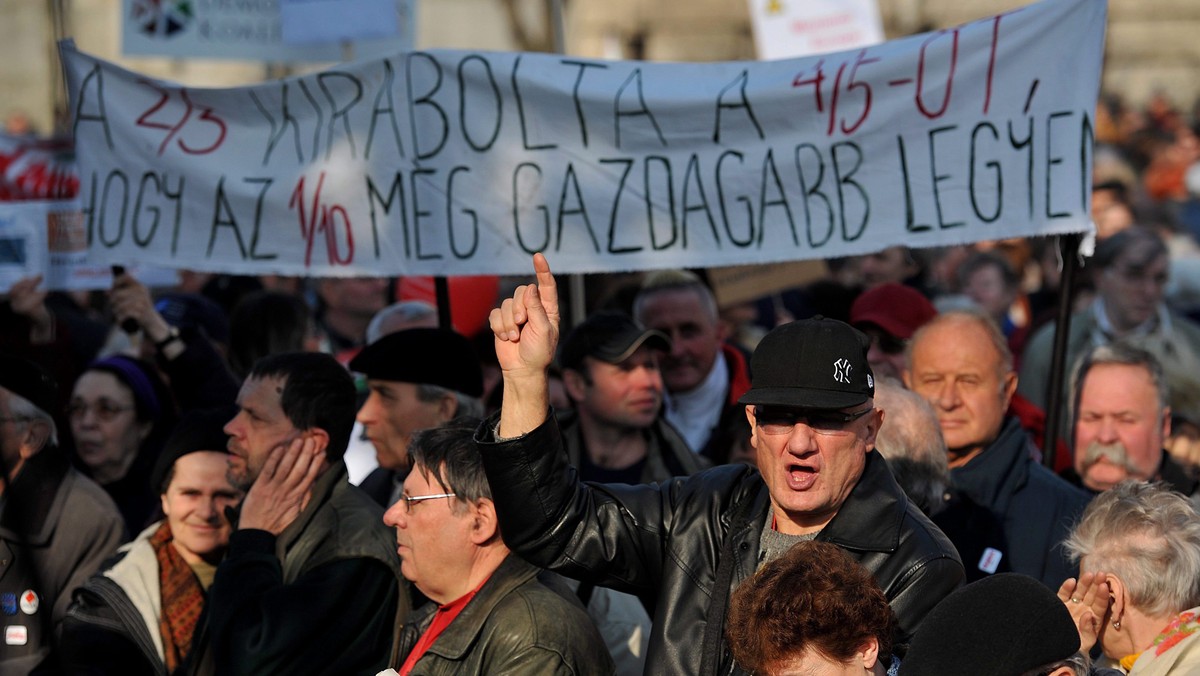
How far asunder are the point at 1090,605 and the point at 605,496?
3.62 feet

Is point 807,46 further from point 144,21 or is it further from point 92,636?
point 92,636

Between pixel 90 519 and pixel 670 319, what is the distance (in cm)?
252

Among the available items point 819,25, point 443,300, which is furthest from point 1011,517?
point 819,25

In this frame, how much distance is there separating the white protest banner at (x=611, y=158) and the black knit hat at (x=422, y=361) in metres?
0.29

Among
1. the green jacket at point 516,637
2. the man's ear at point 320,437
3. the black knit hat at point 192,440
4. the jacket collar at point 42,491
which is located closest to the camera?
the green jacket at point 516,637

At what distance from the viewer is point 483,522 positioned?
12.3 ft

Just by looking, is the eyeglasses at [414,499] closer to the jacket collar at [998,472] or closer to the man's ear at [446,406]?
the man's ear at [446,406]

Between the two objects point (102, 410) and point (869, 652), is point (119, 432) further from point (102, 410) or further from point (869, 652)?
point (869, 652)

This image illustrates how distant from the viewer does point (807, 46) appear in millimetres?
9086

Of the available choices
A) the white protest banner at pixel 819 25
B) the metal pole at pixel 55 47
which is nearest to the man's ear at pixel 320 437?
the metal pole at pixel 55 47

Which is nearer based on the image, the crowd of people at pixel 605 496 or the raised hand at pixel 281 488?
the crowd of people at pixel 605 496

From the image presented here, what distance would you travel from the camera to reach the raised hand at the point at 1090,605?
3.38 meters

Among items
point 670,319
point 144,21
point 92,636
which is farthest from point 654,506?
point 144,21

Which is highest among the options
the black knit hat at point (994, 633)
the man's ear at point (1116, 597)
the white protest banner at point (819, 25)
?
the white protest banner at point (819, 25)
